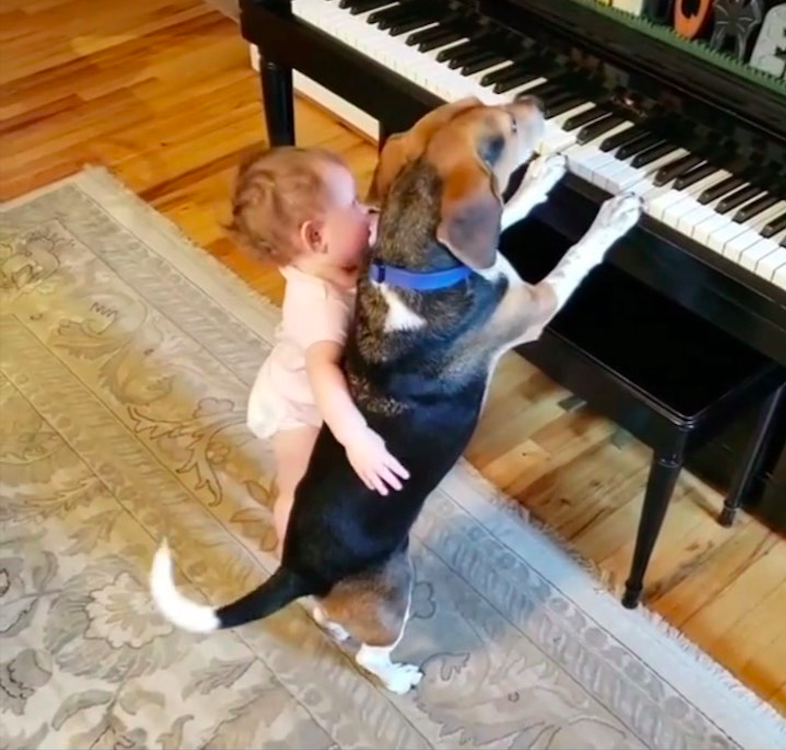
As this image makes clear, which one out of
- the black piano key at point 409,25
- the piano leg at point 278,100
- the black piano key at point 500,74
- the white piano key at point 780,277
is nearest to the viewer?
the white piano key at point 780,277

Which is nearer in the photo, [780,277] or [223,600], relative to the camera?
[780,277]

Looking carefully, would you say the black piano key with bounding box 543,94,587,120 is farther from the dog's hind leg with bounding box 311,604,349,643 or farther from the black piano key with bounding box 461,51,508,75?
the dog's hind leg with bounding box 311,604,349,643

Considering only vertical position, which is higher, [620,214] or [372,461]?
[620,214]

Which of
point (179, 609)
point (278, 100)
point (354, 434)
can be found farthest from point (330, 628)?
point (278, 100)

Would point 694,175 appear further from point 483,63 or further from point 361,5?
point 361,5

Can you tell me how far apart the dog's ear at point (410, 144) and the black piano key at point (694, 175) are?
A: 0.32 meters

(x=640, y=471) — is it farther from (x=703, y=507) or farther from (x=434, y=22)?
(x=434, y=22)

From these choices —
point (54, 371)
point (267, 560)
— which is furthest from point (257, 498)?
point (54, 371)

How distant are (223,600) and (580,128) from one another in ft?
3.24

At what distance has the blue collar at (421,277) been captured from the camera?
1287 millimetres

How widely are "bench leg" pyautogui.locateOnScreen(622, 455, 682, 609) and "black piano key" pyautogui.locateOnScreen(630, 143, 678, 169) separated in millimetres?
420

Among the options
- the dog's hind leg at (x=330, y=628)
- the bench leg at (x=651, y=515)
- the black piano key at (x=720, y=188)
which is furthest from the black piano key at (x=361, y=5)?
the dog's hind leg at (x=330, y=628)

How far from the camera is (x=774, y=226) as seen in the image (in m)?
1.34

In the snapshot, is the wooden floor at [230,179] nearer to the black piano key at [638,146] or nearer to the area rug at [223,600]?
the area rug at [223,600]
